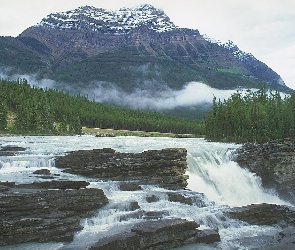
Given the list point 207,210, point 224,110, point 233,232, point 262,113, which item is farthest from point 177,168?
point 224,110

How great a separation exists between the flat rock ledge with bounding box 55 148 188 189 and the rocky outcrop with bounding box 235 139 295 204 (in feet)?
68.6

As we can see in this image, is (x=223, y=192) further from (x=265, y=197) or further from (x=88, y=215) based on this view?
(x=88, y=215)

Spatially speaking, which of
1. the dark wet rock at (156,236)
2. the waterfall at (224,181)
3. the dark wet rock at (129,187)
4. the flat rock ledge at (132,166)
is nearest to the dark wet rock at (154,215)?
the dark wet rock at (156,236)

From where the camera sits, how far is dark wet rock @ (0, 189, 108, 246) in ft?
81.1

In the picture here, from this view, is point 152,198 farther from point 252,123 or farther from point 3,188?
point 252,123

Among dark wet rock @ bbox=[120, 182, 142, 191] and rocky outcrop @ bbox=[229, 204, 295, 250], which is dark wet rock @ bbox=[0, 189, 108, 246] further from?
rocky outcrop @ bbox=[229, 204, 295, 250]

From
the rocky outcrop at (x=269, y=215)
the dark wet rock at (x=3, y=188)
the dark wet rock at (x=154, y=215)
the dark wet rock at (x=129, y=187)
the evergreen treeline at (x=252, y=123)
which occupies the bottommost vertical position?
the rocky outcrop at (x=269, y=215)

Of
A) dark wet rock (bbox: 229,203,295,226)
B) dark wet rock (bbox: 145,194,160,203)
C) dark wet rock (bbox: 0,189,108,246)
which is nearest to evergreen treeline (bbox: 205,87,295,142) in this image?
dark wet rock (bbox: 229,203,295,226)

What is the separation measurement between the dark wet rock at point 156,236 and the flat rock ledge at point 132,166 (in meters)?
13.3

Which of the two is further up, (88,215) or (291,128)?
(291,128)

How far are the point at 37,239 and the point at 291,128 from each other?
308ft

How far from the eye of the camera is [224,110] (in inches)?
5123

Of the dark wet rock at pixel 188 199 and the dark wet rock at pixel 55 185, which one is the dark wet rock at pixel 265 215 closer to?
the dark wet rock at pixel 188 199

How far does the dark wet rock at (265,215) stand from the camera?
105ft
